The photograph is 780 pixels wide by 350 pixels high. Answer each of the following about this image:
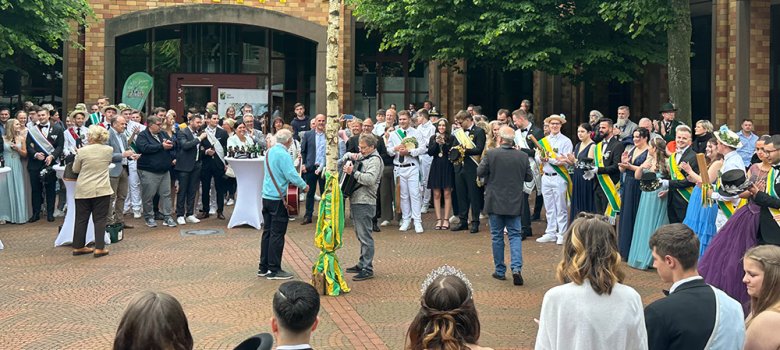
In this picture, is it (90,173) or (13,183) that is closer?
(90,173)

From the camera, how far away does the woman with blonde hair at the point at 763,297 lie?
14.9 ft

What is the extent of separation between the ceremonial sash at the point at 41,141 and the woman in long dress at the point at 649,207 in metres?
9.86

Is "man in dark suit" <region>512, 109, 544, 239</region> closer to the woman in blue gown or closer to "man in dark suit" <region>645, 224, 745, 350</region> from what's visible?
the woman in blue gown

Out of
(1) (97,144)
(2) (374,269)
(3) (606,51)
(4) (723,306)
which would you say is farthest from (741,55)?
(4) (723,306)

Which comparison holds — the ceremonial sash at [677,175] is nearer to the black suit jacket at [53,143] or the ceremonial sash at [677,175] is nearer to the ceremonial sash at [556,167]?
the ceremonial sash at [556,167]

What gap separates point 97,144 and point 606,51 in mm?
11104

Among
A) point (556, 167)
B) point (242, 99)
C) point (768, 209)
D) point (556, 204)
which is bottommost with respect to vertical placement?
point (556, 204)

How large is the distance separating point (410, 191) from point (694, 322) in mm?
11784

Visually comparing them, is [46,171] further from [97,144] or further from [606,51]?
[606,51]

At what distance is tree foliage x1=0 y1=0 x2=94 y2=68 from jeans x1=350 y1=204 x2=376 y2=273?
10992 mm

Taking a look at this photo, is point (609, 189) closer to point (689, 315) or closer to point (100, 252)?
point (100, 252)

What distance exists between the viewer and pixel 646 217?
12.7m

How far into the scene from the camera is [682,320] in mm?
4566

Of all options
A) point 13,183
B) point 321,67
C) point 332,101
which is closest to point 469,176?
point 332,101
